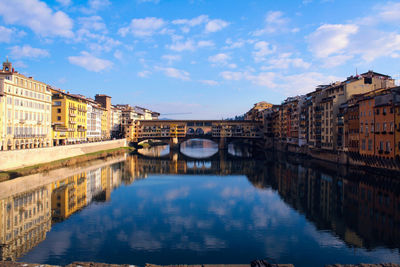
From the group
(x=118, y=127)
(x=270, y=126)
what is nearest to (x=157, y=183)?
(x=270, y=126)

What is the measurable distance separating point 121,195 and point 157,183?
30.0 ft

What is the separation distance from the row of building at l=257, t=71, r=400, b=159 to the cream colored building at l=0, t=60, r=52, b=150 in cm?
5417

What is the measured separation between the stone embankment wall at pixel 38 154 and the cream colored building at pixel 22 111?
4089 millimetres

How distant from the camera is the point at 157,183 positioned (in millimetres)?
45219

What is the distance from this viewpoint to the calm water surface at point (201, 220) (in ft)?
62.4

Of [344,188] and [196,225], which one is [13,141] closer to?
[196,225]

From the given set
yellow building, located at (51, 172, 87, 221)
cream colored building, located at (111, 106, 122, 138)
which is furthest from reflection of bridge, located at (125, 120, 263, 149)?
yellow building, located at (51, 172, 87, 221)

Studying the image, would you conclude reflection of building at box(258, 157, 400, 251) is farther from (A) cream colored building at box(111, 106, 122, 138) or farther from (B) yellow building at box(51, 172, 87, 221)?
(A) cream colored building at box(111, 106, 122, 138)

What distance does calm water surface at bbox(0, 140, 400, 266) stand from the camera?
19.0 meters

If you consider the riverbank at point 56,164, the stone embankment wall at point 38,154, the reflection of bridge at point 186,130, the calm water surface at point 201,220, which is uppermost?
the reflection of bridge at point 186,130

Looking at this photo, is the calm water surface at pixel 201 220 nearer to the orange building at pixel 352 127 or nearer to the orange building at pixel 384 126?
the orange building at pixel 384 126

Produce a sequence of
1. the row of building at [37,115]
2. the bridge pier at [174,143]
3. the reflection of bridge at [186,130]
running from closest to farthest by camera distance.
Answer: the row of building at [37,115]
the bridge pier at [174,143]
the reflection of bridge at [186,130]

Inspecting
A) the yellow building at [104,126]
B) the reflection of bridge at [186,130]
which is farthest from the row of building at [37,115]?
the reflection of bridge at [186,130]

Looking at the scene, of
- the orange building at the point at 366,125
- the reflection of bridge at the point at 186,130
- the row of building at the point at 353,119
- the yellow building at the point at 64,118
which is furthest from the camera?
the reflection of bridge at the point at 186,130
